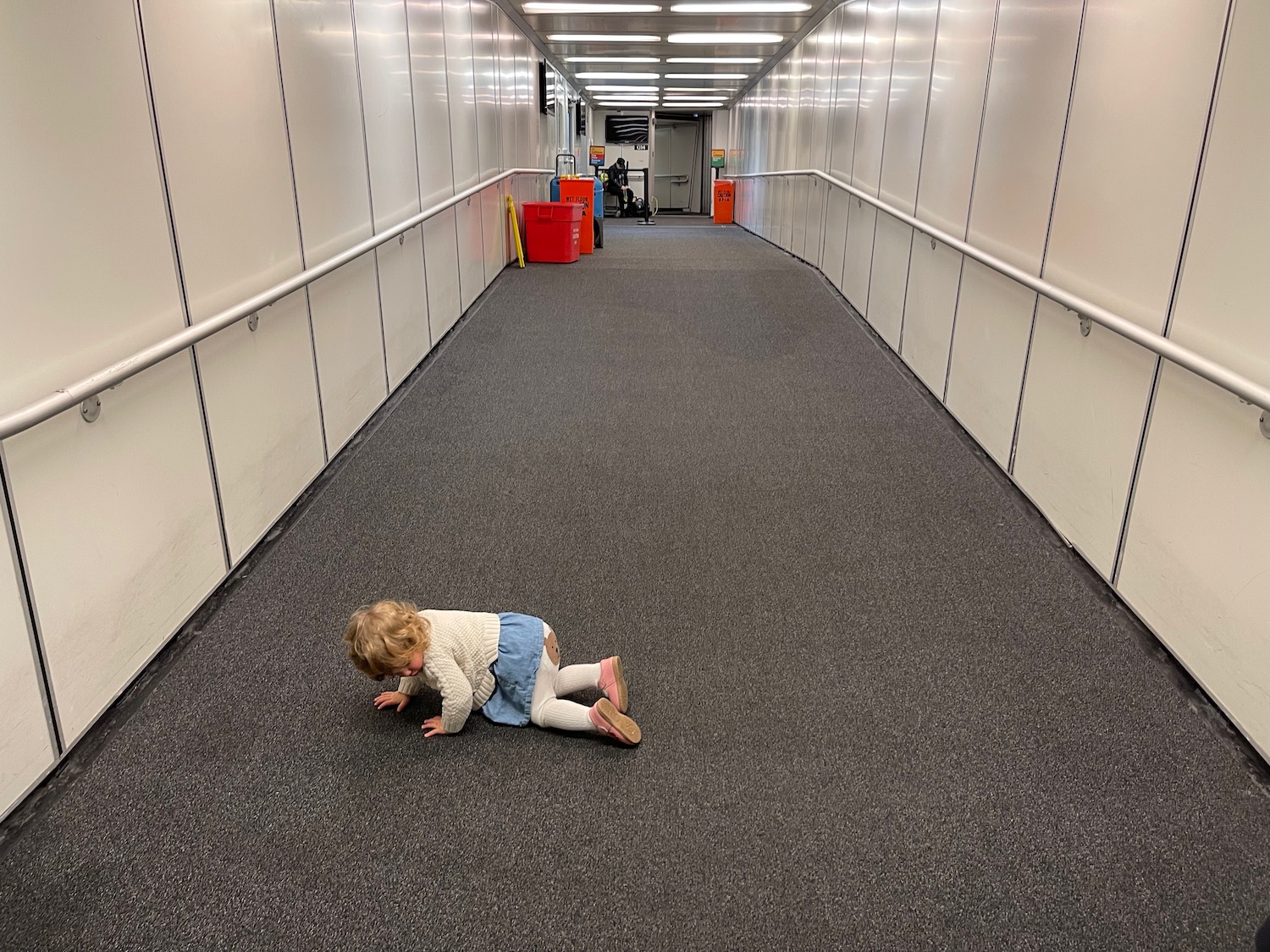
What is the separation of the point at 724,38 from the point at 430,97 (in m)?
5.61

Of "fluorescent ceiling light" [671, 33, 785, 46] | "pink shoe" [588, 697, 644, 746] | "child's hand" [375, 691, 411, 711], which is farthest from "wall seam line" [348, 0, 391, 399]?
"fluorescent ceiling light" [671, 33, 785, 46]

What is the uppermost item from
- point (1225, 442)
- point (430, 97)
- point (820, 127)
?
point (430, 97)

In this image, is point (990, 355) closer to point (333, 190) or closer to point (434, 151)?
point (333, 190)

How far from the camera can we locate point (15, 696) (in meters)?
1.94

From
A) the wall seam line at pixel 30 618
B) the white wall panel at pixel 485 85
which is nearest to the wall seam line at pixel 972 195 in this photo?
the wall seam line at pixel 30 618

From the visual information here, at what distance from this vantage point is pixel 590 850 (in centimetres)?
188

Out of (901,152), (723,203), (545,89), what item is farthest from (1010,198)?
(723,203)

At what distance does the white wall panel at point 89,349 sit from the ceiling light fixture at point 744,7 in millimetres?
6660

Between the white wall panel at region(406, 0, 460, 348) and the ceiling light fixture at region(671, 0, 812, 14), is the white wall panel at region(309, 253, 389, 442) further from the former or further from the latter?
the ceiling light fixture at region(671, 0, 812, 14)

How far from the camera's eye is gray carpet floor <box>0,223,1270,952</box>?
173 centimetres

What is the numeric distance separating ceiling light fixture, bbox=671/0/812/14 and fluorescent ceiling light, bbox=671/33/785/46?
1.50 metres

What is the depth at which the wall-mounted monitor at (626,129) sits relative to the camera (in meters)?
22.0

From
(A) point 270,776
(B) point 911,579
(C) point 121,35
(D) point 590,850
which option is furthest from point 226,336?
(B) point 911,579

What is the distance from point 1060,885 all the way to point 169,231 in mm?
2630
